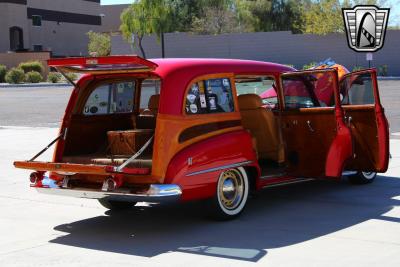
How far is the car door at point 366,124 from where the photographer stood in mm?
9281

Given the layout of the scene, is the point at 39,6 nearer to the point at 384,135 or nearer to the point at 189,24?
the point at 189,24

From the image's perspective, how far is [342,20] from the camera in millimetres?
50344

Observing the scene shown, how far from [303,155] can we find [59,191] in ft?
10.7

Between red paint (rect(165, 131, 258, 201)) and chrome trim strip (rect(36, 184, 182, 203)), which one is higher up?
red paint (rect(165, 131, 258, 201))

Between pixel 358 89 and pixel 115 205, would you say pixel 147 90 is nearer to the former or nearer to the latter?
pixel 115 205

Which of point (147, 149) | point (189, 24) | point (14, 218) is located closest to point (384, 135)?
point (147, 149)

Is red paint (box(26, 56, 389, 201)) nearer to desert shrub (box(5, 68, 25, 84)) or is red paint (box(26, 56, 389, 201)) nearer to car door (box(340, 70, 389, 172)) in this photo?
car door (box(340, 70, 389, 172))

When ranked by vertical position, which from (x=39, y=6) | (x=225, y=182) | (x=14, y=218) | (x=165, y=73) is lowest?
(x=14, y=218)

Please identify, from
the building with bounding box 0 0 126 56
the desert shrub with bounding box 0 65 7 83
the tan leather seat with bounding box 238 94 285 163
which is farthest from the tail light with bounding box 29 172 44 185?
the building with bounding box 0 0 126 56

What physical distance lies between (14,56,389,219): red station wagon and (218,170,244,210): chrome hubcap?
0.01 metres

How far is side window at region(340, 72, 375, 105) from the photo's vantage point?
9.56 metres

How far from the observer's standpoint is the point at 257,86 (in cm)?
953

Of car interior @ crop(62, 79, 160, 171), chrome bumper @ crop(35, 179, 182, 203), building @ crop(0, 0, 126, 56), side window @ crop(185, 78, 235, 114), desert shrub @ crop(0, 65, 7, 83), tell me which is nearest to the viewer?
chrome bumper @ crop(35, 179, 182, 203)

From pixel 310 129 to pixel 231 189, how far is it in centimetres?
173
